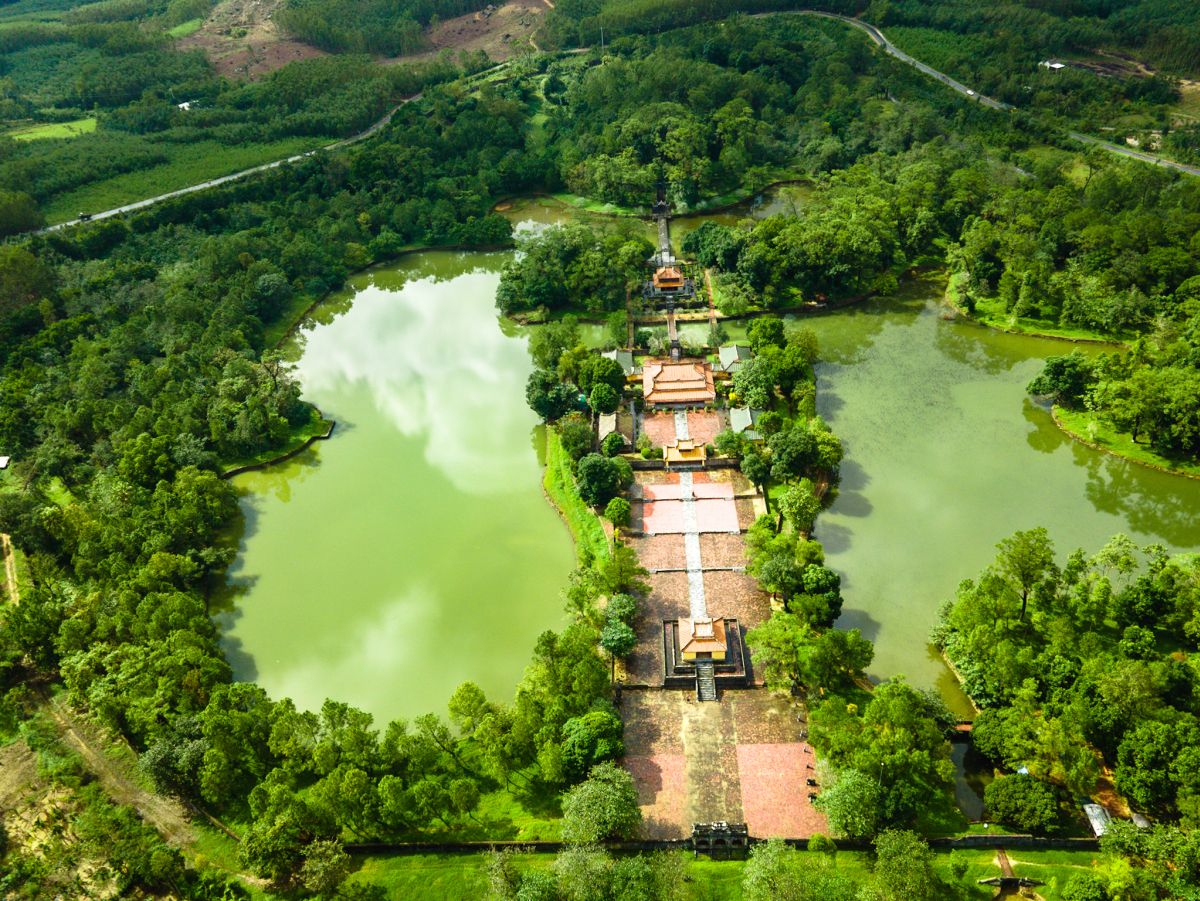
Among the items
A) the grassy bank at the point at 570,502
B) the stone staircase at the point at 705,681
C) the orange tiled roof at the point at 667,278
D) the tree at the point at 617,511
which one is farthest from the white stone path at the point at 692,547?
the orange tiled roof at the point at 667,278

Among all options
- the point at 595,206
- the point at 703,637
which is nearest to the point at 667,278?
the point at 595,206

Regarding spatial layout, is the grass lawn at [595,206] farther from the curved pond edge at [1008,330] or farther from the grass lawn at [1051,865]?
the grass lawn at [1051,865]

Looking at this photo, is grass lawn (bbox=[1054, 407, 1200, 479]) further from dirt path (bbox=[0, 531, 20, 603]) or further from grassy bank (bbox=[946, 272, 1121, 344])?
dirt path (bbox=[0, 531, 20, 603])

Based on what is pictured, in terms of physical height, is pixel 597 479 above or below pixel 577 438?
below

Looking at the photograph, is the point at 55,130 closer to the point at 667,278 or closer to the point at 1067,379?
the point at 667,278

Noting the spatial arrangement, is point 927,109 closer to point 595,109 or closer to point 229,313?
point 595,109

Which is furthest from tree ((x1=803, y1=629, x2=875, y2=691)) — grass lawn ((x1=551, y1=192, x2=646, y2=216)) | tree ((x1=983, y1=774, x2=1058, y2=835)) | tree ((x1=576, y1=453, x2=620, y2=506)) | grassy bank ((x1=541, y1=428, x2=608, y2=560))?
grass lawn ((x1=551, y1=192, x2=646, y2=216))
